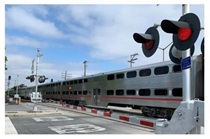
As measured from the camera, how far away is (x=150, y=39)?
4.84 metres

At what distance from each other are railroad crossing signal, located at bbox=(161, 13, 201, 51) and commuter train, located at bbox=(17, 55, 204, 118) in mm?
10451

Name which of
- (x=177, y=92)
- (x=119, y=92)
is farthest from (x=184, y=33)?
(x=119, y=92)

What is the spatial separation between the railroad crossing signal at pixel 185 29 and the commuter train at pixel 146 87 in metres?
10.5

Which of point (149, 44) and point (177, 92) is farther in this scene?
point (177, 92)

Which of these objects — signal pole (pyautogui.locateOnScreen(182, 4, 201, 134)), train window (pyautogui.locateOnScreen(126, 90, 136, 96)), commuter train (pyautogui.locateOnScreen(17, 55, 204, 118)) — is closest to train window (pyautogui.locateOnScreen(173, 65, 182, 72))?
commuter train (pyautogui.locateOnScreen(17, 55, 204, 118))

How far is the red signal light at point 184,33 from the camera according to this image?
13.3 feet

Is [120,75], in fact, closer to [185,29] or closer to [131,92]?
[131,92]

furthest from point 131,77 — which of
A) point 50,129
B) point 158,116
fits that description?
point 50,129

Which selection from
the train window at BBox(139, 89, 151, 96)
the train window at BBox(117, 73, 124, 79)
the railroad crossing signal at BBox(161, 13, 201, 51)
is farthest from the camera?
the train window at BBox(117, 73, 124, 79)

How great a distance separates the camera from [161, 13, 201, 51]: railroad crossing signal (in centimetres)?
402

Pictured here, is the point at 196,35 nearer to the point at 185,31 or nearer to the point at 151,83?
the point at 185,31

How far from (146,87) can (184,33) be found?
576 inches

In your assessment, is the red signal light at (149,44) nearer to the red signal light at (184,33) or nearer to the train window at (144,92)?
the red signal light at (184,33)

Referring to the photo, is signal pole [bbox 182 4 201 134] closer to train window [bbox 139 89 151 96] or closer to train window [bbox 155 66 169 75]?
train window [bbox 155 66 169 75]
